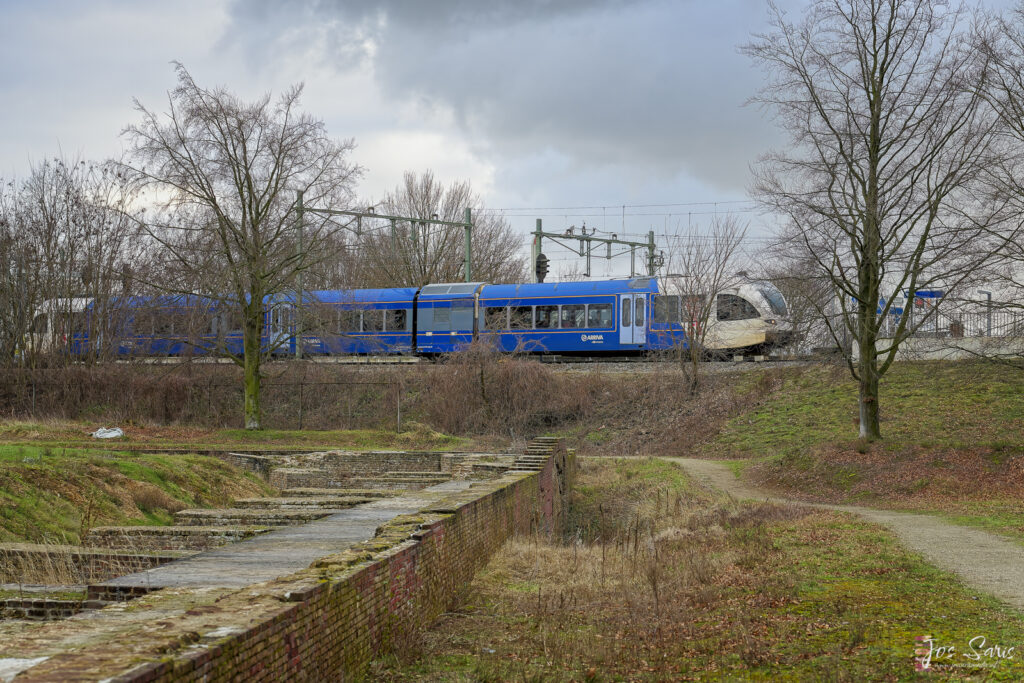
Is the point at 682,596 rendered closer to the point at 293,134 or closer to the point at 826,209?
the point at 826,209

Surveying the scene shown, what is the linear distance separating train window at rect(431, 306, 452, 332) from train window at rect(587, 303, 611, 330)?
5571mm

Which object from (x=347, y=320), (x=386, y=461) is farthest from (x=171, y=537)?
(x=347, y=320)

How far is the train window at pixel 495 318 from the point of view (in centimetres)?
3616

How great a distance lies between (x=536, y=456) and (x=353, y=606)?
13.4 meters

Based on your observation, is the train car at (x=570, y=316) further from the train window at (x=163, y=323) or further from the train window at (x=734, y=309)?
the train window at (x=163, y=323)

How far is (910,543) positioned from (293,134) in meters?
20.4

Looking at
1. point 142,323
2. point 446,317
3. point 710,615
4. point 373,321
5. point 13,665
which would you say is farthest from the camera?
point 373,321

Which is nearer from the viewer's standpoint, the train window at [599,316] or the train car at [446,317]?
the train window at [599,316]

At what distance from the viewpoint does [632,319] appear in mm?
35156

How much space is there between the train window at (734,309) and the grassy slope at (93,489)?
1980cm

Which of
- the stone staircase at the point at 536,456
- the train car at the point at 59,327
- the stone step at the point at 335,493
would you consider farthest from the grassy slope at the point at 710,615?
the train car at the point at 59,327

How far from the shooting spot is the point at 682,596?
35.4 feet

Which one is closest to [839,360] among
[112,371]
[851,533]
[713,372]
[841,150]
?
[841,150]

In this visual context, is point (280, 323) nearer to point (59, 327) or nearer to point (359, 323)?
point (359, 323)
